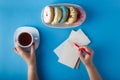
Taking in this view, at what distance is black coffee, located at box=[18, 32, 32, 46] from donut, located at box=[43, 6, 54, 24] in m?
0.10

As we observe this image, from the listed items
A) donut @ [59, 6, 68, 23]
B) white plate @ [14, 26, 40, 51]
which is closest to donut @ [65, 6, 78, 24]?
donut @ [59, 6, 68, 23]

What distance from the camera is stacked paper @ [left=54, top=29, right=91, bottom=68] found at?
1.05m

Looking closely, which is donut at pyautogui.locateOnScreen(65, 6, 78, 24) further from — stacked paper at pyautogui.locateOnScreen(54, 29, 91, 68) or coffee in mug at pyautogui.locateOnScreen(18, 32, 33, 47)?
coffee in mug at pyautogui.locateOnScreen(18, 32, 33, 47)

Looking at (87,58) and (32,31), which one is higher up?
(32,31)

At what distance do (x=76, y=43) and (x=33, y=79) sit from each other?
22 centimetres

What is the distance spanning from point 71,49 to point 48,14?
177 mm

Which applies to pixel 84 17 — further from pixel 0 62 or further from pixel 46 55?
pixel 0 62

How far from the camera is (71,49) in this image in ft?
3.46

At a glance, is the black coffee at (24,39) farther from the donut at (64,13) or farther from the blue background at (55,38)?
the donut at (64,13)

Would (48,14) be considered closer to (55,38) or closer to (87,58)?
(55,38)

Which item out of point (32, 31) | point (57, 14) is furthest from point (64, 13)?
point (32, 31)

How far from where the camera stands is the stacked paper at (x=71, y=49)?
3.44 feet

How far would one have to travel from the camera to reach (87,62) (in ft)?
3.32

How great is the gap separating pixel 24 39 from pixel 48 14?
14 centimetres
